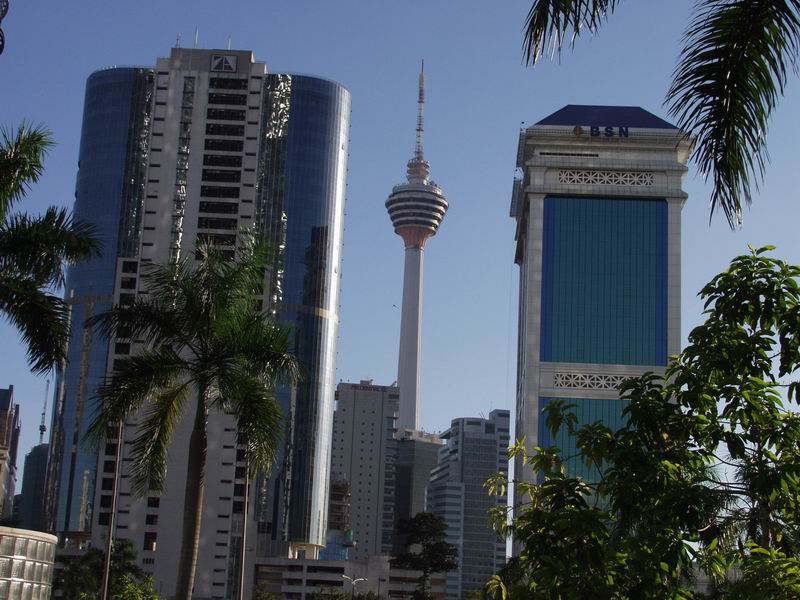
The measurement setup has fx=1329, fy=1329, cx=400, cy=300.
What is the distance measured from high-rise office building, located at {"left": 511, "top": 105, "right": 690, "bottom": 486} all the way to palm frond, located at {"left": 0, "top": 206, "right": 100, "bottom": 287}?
111450mm

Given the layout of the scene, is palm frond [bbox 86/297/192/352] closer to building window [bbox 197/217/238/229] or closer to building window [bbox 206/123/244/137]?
building window [bbox 197/217/238/229]

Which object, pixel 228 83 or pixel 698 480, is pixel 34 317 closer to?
pixel 698 480

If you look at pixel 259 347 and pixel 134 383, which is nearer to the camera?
pixel 134 383

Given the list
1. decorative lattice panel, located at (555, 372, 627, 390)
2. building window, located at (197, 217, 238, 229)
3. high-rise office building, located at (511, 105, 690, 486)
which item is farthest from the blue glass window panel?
building window, located at (197, 217, 238, 229)

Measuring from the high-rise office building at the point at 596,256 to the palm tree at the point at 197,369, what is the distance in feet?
359

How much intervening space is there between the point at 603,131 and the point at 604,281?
1803 cm

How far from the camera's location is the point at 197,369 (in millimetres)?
32562

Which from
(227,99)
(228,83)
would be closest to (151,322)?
(227,99)

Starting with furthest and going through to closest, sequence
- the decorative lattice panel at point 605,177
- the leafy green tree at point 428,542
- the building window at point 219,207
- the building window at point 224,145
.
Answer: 1. the building window at point 224,145
2. the building window at point 219,207
3. the leafy green tree at point 428,542
4. the decorative lattice panel at point 605,177

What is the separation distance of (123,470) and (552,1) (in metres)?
145

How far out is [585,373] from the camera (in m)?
144

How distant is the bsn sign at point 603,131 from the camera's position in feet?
497

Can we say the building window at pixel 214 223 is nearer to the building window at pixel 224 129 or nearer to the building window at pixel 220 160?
the building window at pixel 220 160

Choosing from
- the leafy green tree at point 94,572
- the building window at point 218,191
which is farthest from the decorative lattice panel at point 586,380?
the leafy green tree at point 94,572
